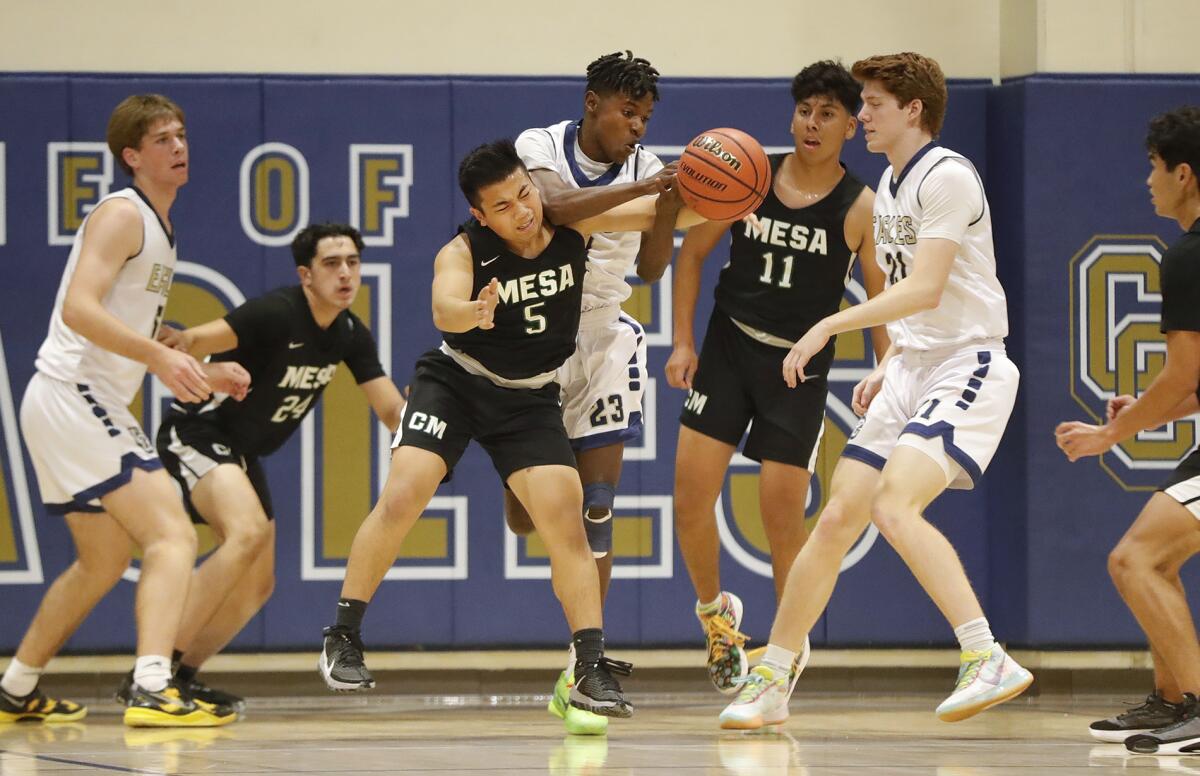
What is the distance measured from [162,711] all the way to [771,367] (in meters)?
2.57

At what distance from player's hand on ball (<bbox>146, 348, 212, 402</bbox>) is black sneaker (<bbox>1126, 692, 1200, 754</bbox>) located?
3.26 meters

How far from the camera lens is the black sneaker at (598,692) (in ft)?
16.6

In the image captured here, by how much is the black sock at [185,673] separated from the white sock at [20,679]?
517mm

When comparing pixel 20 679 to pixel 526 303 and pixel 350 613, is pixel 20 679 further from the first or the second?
pixel 526 303

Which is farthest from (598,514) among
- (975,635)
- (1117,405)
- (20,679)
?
(20,679)

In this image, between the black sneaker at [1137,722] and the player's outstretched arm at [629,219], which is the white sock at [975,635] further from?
the player's outstretched arm at [629,219]

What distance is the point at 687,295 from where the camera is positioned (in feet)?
20.8

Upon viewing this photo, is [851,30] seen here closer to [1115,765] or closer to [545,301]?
[545,301]

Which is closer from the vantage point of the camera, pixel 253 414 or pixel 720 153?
pixel 720 153

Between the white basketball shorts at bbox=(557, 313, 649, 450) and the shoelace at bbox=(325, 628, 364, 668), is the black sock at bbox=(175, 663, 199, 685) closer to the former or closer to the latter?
the shoelace at bbox=(325, 628, 364, 668)

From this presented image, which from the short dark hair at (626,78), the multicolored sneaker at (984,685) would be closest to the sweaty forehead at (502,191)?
the short dark hair at (626,78)

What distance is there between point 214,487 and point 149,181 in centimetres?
121

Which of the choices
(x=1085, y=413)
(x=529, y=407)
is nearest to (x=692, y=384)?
(x=529, y=407)

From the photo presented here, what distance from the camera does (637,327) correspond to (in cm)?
620
